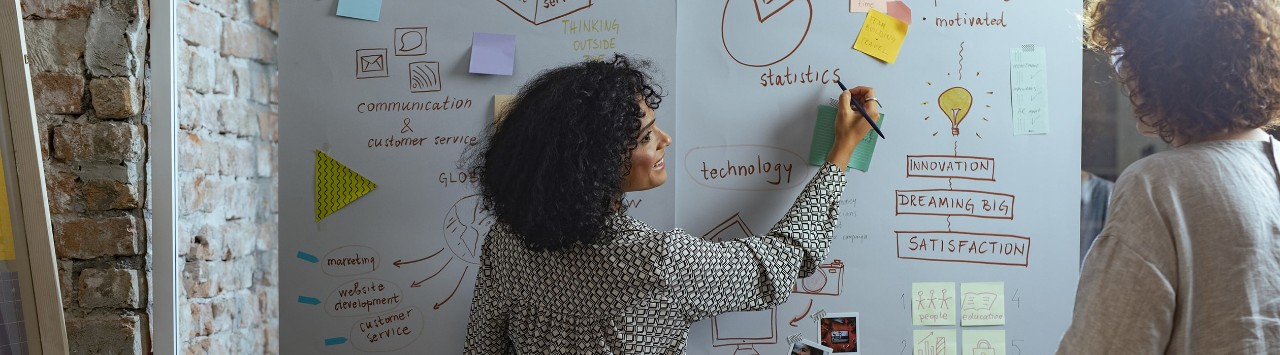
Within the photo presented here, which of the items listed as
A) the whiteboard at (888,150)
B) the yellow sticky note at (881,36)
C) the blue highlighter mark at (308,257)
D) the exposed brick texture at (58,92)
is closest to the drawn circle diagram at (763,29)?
the whiteboard at (888,150)

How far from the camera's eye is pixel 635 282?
4.99 feet

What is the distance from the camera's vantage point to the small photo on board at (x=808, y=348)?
194 centimetres

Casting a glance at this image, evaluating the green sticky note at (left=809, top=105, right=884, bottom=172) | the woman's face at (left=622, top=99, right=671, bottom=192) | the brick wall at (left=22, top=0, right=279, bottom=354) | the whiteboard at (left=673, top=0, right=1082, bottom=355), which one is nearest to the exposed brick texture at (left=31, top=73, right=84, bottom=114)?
the brick wall at (left=22, top=0, right=279, bottom=354)

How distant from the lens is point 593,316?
1561mm

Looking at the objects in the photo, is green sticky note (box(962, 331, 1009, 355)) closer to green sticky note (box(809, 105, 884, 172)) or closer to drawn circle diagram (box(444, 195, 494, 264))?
green sticky note (box(809, 105, 884, 172))

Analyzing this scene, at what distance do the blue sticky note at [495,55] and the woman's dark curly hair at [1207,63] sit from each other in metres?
1.14

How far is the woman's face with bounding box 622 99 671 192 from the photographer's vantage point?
1.63m

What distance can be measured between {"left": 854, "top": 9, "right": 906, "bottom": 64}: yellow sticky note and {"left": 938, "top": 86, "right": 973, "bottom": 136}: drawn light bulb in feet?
0.43

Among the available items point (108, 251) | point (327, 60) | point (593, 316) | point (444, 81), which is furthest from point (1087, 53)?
point (108, 251)

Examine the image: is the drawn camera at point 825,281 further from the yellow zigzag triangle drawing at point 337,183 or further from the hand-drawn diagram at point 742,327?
the yellow zigzag triangle drawing at point 337,183

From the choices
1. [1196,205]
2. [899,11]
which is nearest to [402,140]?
[899,11]

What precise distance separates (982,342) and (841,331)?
0.30 m

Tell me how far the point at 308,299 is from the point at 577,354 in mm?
714

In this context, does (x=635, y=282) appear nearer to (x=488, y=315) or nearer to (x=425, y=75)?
(x=488, y=315)
